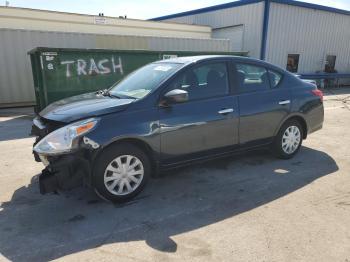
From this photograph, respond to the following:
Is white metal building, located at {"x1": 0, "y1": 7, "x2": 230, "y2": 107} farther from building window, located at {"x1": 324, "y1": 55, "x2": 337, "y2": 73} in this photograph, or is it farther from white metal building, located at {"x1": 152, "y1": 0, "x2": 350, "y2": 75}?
building window, located at {"x1": 324, "y1": 55, "x2": 337, "y2": 73}

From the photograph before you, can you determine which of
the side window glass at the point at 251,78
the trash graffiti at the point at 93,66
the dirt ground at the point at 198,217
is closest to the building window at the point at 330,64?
the trash graffiti at the point at 93,66

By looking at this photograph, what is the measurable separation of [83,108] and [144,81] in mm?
945

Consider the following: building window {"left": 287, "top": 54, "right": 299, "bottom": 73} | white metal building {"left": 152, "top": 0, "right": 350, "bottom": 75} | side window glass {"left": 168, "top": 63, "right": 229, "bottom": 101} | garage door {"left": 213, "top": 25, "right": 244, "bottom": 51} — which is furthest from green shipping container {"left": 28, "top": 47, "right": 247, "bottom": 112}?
building window {"left": 287, "top": 54, "right": 299, "bottom": 73}

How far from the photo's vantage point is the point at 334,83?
2069 cm

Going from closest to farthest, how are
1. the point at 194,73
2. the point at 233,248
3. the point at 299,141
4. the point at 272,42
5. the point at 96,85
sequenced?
the point at 233,248 → the point at 194,73 → the point at 299,141 → the point at 96,85 → the point at 272,42

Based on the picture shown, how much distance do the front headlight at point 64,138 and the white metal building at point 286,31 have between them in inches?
630

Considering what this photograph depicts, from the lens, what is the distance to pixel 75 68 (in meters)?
9.42

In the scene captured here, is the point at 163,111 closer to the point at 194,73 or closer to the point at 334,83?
the point at 194,73

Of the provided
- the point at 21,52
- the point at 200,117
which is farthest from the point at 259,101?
the point at 21,52

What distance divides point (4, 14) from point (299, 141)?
12.8 m

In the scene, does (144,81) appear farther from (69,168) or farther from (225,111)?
(69,168)

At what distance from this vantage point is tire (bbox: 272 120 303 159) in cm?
506

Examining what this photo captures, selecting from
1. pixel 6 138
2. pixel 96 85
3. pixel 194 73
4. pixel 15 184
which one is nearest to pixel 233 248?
pixel 194 73

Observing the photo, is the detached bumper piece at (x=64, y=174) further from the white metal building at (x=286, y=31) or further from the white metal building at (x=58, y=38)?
the white metal building at (x=286, y=31)
